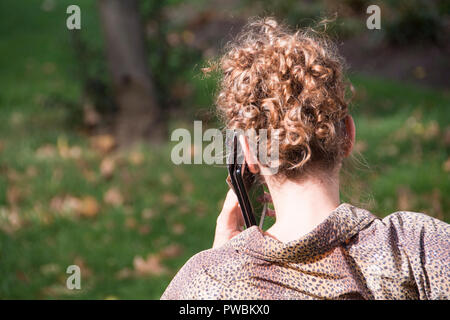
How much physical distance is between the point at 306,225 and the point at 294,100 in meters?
0.36

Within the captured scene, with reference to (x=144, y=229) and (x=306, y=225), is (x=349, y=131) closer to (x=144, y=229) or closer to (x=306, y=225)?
(x=306, y=225)

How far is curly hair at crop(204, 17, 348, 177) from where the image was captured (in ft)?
5.02

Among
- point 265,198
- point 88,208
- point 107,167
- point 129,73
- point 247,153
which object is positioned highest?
point 129,73

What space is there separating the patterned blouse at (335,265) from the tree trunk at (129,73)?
164 inches

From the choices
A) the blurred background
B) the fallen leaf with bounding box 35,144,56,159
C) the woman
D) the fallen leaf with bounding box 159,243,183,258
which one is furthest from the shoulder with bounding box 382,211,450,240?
the fallen leaf with bounding box 35,144,56,159

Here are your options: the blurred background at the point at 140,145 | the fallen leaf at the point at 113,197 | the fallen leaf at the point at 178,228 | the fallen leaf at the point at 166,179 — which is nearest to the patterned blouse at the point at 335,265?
the blurred background at the point at 140,145

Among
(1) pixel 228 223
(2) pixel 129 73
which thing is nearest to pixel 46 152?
(2) pixel 129 73

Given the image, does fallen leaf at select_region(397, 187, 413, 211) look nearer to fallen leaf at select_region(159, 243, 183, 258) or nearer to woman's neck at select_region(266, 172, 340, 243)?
fallen leaf at select_region(159, 243, 183, 258)

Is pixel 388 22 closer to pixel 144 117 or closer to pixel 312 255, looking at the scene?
pixel 144 117

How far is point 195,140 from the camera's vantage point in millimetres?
5402

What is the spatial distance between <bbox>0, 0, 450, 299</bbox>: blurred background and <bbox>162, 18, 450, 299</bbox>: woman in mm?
469

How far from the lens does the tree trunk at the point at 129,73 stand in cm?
538

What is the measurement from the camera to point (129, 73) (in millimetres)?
5426

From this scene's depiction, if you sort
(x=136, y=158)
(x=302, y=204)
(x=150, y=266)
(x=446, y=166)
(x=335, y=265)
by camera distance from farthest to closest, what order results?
(x=136, y=158) → (x=446, y=166) → (x=150, y=266) → (x=302, y=204) → (x=335, y=265)
